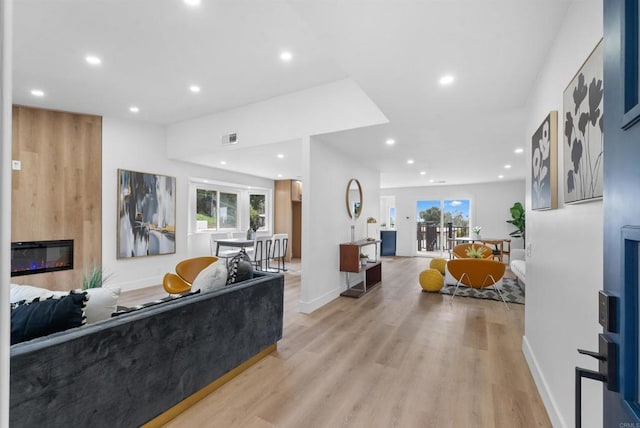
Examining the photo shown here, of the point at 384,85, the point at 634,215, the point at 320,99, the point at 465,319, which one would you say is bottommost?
the point at 465,319

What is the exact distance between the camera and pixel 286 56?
3.00 m

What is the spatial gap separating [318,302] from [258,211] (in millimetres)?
4780

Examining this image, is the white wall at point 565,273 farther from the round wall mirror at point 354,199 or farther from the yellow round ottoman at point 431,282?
the round wall mirror at point 354,199

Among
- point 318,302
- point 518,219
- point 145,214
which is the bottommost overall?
point 318,302

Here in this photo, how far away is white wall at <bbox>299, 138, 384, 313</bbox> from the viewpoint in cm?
385

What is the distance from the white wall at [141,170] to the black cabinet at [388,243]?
615 cm

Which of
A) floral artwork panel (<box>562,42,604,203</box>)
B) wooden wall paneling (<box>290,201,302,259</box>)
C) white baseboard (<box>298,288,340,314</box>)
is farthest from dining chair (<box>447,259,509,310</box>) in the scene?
wooden wall paneling (<box>290,201,302,259</box>)

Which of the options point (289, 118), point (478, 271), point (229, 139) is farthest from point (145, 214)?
point (478, 271)

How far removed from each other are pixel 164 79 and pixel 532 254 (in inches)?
173

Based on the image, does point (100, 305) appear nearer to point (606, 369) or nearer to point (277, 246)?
point (606, 369)

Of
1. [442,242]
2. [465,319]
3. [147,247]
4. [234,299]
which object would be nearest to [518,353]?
[465,319]

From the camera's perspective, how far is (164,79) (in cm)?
353

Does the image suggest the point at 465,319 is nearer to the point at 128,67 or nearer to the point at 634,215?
the point at 634,215

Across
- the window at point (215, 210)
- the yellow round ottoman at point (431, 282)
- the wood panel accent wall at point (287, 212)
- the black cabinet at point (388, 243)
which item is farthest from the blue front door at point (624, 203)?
the black cabinet at point (388, 243)
